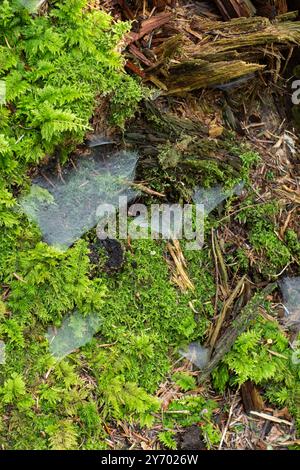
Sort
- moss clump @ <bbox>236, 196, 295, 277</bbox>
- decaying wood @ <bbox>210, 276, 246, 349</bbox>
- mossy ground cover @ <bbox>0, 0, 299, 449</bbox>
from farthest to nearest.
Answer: moss clump @ <bbox>236, 196, 295, 277</bbox> < decaying wood @ <bbox>210, 276, 246, 349</bbox> < mossy ground cover @ <bbox>0, 0, 299, 449</bbox>

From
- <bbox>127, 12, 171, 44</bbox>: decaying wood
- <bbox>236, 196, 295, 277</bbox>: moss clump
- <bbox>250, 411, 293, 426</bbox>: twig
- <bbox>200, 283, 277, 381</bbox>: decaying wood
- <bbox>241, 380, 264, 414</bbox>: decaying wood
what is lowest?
<bbox>250, 411, 293, 426</bbox>: twig

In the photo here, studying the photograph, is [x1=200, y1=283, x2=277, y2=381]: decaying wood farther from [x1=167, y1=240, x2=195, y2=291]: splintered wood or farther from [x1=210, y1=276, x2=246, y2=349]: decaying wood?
[x1=167, y1=240, x2=195, y2=291]: splintered wood

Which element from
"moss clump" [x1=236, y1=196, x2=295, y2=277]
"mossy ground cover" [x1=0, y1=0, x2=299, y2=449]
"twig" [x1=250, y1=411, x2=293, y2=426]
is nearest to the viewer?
"mossy ground cover" [x1=0, y1=0, x2=299, y2=449]

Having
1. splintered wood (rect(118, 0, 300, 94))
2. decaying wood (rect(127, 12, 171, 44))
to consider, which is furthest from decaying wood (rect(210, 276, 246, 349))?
decaying wood (rect(127, 12, 171, 44))

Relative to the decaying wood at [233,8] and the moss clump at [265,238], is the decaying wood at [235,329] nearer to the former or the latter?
the moss clump at [265,238]

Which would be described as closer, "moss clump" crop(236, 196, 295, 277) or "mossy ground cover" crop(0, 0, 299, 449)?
"mossy ground cover" crop(0, 0, 299, 449)

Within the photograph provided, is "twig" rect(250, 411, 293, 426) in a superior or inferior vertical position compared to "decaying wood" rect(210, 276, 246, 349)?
inferior

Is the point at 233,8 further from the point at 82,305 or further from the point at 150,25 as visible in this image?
the point at 82,305
